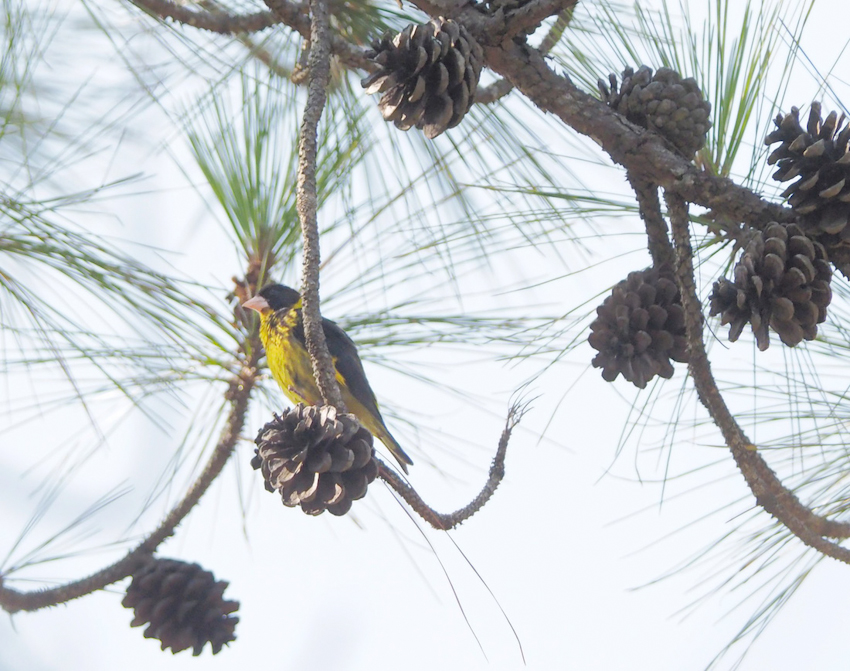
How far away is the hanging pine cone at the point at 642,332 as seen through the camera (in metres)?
1.30

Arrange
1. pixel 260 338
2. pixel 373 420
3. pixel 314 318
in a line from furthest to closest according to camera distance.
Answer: pixel 373 420, pixel 260 338, pixel 314 318

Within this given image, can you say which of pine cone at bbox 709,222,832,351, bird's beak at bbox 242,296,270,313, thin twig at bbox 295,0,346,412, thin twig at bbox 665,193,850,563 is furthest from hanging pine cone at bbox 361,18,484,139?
bird's beak at bbox 242,296,270,313

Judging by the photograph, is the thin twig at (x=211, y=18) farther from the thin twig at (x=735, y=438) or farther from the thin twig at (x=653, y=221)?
the thin twig at (x=735, y=438)

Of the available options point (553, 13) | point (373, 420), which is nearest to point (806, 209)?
point (553, 13)

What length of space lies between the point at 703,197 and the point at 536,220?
0.35 m

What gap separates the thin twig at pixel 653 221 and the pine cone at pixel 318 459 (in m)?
0.60

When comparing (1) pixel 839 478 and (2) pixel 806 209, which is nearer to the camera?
(2) pixel 806 209

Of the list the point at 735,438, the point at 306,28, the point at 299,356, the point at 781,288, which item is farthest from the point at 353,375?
the point at 781,288

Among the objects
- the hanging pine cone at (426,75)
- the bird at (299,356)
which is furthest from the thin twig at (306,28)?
the bird at (299,356)

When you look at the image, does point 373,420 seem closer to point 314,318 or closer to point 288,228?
point 288,228

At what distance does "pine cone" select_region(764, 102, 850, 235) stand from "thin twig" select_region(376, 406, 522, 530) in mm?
488

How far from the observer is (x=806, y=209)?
117 centimetres

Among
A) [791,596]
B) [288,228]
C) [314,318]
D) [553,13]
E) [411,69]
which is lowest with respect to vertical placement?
[791,596]

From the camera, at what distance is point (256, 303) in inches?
75.4
